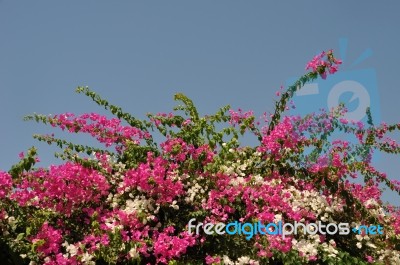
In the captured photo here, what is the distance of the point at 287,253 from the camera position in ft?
20.0

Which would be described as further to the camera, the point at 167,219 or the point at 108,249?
the point at 167,219

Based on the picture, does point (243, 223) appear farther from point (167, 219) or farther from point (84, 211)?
point (84, 211)

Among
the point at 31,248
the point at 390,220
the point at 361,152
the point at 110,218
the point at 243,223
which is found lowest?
the point at 31,248

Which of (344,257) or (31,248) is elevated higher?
(344,257)

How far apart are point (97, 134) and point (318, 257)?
4.07m

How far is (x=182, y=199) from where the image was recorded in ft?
22.5

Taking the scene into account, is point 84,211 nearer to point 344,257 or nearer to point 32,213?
point 32,213

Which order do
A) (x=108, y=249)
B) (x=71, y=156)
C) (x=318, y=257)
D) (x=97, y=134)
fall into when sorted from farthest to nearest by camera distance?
(x=97, y=134) → (x=71, y=156) → (x=318, y=257) → (x=108, y=249)

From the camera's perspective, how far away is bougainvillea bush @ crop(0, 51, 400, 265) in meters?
6.00

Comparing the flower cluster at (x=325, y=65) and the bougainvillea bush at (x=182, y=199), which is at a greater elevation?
the flower cluster at (x=325, y=65)

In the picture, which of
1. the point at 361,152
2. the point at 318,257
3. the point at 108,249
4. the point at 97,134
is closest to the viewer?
the point at 108,249

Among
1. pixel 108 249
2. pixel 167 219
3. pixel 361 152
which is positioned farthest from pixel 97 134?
pixel 361 152

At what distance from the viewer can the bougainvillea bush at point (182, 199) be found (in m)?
6.00

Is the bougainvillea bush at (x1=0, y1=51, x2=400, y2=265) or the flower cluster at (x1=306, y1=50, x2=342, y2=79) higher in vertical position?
the flower cluster at (x1=306, y1=50, x2=342, y2=79)
